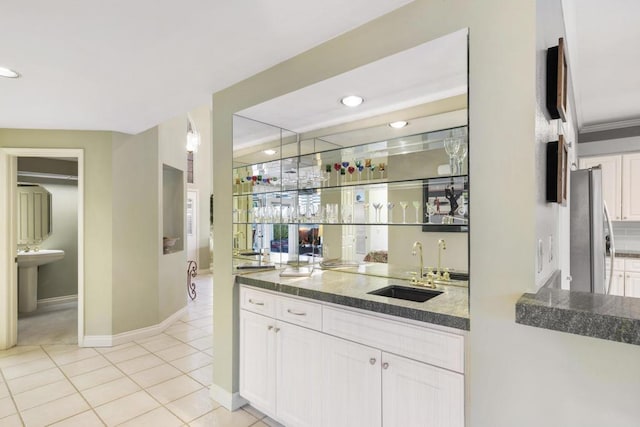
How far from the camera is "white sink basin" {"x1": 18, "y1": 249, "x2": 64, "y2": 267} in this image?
446 centimetres

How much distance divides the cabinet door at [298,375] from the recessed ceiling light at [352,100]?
152 cm

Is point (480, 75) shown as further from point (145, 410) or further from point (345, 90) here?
point (145, 410)

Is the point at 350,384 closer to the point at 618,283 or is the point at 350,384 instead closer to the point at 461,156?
the point at 461,156

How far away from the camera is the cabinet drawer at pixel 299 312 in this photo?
1.94 metres

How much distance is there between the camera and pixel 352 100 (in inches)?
90.4

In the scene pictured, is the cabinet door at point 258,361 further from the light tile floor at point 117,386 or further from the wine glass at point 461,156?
the wine glass at point 461,156

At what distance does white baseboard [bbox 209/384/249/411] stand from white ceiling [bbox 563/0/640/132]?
327 centimetres

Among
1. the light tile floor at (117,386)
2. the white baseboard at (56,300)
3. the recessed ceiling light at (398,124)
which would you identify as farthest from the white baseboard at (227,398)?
the white baseboard at (56,300)

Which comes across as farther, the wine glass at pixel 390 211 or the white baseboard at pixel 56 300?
the white baseboard at pixel 56 300

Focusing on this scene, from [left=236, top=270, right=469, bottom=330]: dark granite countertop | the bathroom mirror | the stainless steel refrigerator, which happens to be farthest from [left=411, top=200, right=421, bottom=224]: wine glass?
the bathroom mirror

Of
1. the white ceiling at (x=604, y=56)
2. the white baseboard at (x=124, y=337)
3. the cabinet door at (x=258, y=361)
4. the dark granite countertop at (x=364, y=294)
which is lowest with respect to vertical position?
the white baseboard at (x=124, y=337)

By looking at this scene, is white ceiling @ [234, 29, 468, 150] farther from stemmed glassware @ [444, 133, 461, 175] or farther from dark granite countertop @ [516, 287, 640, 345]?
dark granite countertop @ [516, 287, 640, 345]

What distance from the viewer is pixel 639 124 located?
4.00 metres

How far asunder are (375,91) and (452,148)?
611 mm
